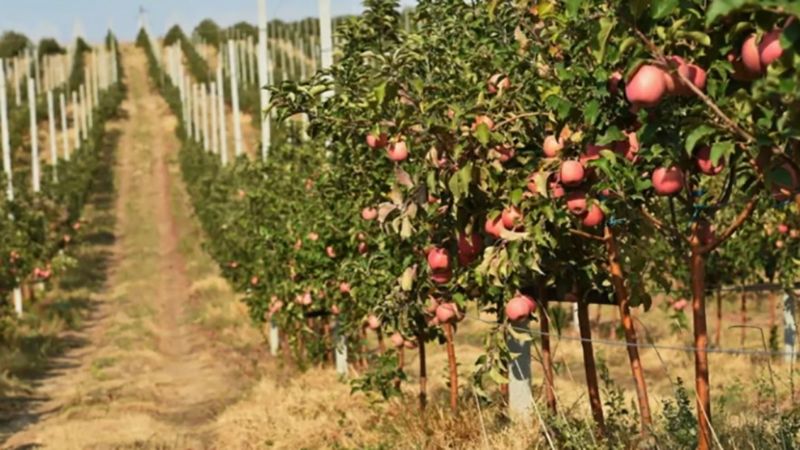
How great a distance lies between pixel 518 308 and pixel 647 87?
1525 mm

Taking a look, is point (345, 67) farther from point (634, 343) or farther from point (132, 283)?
point (132, 283)

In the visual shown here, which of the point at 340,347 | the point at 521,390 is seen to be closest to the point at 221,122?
the point at 340,347

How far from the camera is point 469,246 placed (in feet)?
13.4

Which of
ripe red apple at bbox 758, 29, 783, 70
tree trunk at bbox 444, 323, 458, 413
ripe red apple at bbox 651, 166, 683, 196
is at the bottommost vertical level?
tree trunk at bbox 444, 323, 458, 413

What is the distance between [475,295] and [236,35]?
7646cm

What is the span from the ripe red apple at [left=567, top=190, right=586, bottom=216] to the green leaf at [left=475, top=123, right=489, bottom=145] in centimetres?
40

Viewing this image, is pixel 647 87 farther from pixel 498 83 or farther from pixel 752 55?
pixel 498 83

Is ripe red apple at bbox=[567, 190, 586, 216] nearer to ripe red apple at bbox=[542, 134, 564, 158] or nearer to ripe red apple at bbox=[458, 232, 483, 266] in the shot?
ripe red apple at bbox=[542, 134, 564, 158]

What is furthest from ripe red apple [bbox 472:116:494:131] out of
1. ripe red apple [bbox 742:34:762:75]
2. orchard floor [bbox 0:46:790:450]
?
ripe red apple [bbox 742:34:762:75]

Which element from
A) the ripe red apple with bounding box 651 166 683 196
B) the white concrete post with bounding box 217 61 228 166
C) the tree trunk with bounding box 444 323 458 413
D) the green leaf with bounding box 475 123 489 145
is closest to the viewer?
the ripe red apple with bounding box 651 166 683 196

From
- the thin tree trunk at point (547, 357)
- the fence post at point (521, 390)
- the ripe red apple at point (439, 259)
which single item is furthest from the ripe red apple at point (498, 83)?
the fence post at point (521, 390)

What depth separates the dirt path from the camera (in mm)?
10250

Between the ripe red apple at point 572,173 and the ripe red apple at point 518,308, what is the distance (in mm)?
623

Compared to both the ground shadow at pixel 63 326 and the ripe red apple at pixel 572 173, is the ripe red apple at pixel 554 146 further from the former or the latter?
the ground shadow at pixel 63 326
